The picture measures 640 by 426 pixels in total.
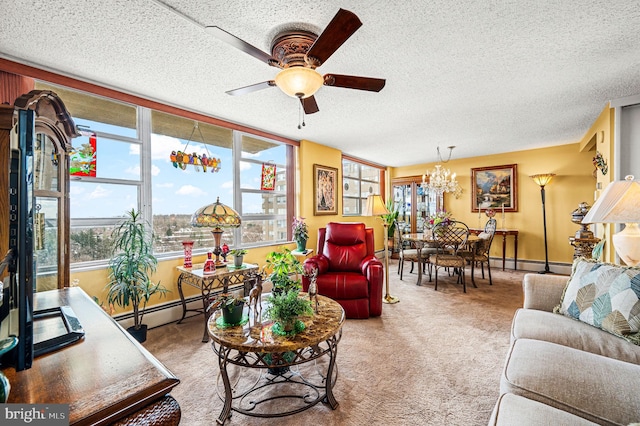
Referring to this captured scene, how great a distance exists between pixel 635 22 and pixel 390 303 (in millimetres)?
3240

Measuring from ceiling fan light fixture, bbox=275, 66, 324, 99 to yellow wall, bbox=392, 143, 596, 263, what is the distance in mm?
5590

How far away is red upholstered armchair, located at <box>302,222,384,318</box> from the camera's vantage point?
3.05m

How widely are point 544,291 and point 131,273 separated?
3415 mm

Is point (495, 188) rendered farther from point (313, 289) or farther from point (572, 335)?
point (313, 289)

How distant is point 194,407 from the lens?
1.71m

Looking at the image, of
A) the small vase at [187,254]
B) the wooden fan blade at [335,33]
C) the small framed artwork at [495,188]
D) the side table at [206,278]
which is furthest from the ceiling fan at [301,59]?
the small framed artwork at [495,188]

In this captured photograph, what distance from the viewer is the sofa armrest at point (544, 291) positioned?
6.48 ft

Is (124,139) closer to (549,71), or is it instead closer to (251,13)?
(251,13)

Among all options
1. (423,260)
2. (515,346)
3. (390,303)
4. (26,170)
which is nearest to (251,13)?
(26,170)

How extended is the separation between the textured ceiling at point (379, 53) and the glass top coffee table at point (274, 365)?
6.46 feet

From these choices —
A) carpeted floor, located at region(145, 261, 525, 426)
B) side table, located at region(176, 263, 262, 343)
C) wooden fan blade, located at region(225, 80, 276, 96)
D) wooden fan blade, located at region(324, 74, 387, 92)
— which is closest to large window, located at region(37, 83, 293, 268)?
side table, located at region(176, 263, 262, 343)

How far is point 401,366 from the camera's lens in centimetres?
214

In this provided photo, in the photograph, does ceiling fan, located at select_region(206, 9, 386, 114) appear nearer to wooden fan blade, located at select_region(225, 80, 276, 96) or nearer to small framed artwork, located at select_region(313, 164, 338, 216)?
wooden fan blade, located at select_region(225, 80, 276, 96)

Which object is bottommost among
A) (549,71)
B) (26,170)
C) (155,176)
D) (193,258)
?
(193,258)
